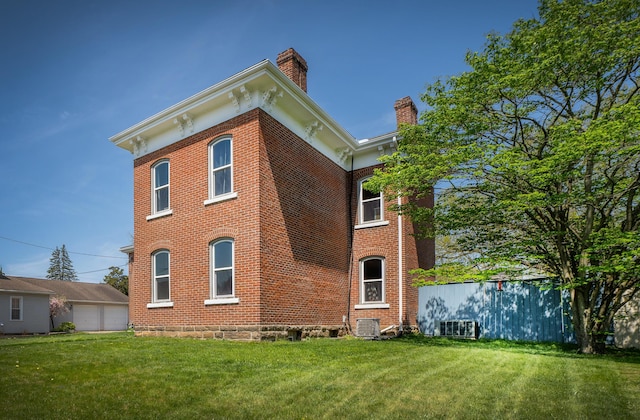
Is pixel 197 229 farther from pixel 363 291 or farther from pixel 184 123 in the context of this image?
pixel 363 291

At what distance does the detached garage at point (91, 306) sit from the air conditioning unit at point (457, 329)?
1173 inches

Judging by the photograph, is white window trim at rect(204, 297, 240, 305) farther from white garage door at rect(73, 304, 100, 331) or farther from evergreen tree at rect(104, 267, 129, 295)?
evergreen tree at rect(104, 267, 129, 295)

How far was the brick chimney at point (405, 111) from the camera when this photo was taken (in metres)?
17.4

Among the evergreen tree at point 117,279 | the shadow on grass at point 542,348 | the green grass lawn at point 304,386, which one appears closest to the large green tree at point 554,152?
the shadow on grass at point 542,348

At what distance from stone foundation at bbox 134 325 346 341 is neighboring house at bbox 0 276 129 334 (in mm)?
18923

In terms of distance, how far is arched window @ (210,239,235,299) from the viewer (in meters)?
12.4

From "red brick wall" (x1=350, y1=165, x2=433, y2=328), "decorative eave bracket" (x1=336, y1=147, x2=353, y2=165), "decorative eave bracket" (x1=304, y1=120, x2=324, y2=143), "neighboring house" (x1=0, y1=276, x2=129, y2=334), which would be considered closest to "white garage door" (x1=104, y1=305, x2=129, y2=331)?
"neighboring house" (x1=0, y1=276, x2=129, y2=334)

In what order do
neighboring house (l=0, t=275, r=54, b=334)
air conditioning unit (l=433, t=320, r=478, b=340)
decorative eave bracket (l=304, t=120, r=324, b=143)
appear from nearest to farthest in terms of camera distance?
decorative eave bracket (l=304, t=120, r=324, b=143), air conditioning unit (l=433, t=320, r=478, b=340), neighboring house (l=0, t=275, r=54, b=334)

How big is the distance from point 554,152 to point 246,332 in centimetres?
886

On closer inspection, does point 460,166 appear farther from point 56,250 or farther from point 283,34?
point 56,250

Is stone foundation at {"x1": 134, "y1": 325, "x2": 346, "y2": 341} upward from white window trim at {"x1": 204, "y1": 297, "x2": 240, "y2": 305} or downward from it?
downward

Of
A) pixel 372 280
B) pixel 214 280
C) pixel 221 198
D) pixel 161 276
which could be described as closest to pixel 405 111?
pixel 372 280

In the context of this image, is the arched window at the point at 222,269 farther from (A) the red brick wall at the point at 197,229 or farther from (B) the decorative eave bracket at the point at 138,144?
(B) the decorative eave bracket at the point at 138,144

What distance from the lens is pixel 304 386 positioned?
5613 mm
